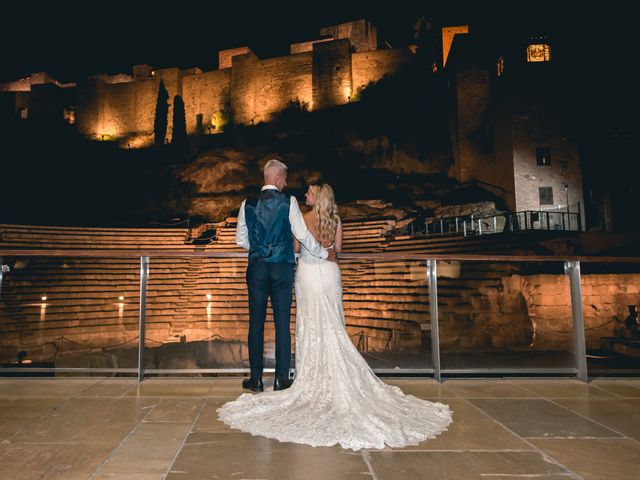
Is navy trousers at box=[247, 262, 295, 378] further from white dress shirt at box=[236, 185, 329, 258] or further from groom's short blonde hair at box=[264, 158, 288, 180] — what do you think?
groom's short blonde hair at box=[264, 158, 288, 180]

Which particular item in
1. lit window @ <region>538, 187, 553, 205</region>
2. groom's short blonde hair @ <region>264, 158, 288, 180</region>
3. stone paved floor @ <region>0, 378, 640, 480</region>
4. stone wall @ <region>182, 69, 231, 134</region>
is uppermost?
stone wall @ <region>182, 69, 231, 134</region>

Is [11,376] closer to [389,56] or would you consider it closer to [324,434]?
[324,434]

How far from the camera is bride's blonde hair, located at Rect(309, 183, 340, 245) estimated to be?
9.74 feet

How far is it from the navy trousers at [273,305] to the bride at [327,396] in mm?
139

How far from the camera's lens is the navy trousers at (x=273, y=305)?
3.23 m

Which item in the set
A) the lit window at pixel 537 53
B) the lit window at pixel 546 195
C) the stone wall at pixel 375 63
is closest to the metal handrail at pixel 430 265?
the lit window at pixel 546 195

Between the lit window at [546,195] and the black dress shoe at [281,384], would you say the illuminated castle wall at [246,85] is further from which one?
the black dress shoe at [281,384]

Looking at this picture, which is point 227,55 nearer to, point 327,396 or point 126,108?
point 126,108

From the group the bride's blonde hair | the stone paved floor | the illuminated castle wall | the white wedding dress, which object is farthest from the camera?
the illuminated castle wall

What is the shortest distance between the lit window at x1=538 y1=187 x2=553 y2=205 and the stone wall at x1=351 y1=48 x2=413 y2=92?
20.9m

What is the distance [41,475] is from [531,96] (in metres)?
26.3

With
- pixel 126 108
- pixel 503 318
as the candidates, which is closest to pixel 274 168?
pixel 503 318

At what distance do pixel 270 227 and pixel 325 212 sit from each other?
17.8 inches

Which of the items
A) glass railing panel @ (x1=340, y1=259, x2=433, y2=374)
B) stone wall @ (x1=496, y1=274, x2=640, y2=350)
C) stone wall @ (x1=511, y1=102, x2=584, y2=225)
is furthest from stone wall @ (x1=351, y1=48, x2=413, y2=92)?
glass railing panel @ (x1=340, y1=259, x2=433, y2=374)
